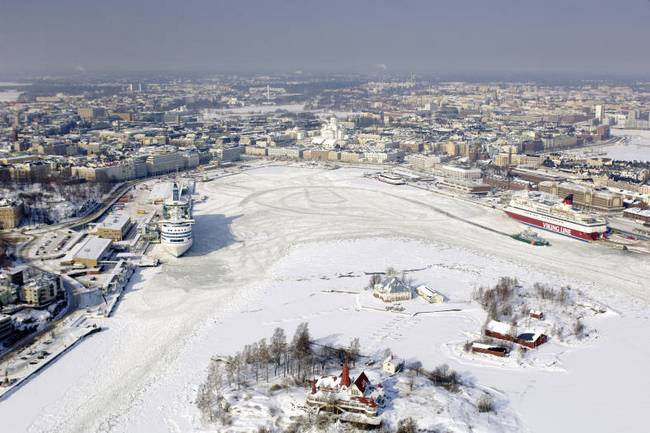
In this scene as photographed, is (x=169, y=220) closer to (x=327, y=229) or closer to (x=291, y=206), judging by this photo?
(x=327, y=229)

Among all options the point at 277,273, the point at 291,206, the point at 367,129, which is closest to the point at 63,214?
the point at 291,206

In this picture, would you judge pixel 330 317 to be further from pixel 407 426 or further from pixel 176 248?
pixel 176 248

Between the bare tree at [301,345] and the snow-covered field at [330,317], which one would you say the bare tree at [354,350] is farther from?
the bare tree at [301,345]

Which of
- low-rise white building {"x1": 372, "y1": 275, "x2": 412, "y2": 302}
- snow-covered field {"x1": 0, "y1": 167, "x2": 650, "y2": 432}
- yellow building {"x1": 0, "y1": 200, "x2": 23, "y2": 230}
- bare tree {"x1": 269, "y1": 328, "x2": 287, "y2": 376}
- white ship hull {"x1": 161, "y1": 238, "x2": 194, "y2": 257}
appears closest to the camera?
snow-covered field {"x1": 0, "y1": 167, "x2": 650, "y2": 432}

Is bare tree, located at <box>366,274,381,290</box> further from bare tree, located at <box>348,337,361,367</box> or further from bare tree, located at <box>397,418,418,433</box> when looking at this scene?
bare tree, located at <box>397,418,418,433</box>

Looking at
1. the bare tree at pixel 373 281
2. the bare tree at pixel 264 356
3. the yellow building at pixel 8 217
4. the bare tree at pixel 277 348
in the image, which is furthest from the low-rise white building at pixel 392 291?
the yellow building at pixel 8 217

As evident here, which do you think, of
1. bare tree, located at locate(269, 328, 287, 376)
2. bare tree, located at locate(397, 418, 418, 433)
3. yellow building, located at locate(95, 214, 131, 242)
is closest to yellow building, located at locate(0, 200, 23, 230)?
yellow building, located at locate(95, 214, 131, 242)

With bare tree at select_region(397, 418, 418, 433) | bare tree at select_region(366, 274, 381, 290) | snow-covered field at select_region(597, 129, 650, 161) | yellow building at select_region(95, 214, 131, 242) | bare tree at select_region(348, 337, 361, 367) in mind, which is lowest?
bare tree at select_region(397, 418, 418, 433)

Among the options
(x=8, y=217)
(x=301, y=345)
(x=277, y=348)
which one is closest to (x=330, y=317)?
(x=301, y=345)
